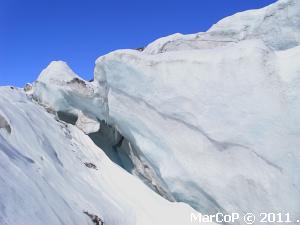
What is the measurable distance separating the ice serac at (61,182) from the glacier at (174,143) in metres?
0.02

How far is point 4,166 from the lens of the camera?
518 cm

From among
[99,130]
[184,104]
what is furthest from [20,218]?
[99,130]

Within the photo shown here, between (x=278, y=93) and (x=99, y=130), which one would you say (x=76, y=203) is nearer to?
(x=278, y=93)

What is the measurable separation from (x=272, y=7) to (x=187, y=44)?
2380 millimetres

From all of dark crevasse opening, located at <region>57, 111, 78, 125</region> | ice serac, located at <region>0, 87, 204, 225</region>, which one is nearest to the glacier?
ice serac, located at <region>0, 87, 204, 225</region>

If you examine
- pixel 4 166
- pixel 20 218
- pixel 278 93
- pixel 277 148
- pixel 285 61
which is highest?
pixel 285 61

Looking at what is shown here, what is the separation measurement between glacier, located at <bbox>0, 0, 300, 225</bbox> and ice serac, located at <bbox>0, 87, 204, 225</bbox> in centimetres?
2

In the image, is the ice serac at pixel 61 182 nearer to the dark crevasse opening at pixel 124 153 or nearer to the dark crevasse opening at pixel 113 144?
the dark crevasse opening at pixel 124 153

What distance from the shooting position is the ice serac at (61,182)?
15.8 feet

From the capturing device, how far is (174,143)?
7645 mm

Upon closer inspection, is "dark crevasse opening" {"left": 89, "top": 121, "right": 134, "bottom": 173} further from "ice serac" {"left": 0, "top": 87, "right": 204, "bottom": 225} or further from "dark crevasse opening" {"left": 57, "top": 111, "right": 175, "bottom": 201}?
"ice serac" {"left": 0, "top": 87, "right": 204, "bottom": 225}

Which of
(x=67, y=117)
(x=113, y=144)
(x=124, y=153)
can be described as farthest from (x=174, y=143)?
(x=67, y=117)

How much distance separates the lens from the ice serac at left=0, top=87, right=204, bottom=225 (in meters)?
4.83

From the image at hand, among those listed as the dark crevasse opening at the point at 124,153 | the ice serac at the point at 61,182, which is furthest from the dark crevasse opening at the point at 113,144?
the ice serac at the point at 61,182
